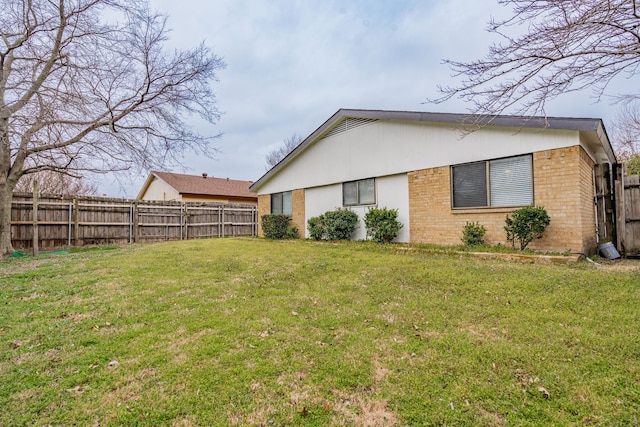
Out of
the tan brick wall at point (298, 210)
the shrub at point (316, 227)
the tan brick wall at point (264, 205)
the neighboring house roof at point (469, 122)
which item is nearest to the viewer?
the neighboring house roof at point (469, 122)

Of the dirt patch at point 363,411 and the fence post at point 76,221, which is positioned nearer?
the dirt patch at point 363,411

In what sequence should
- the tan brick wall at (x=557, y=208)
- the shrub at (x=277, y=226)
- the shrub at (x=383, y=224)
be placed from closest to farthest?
the tan brick wall at (x=557, y=208) → the shrub at (x=383, y=224) → the shrub at (x=277, y=226)

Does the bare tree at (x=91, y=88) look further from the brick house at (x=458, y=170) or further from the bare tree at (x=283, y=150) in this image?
the bare tree at (x=283, y=150)

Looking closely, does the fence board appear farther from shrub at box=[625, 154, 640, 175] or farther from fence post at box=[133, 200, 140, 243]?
fence post at box=[133, 200, 140, 243]

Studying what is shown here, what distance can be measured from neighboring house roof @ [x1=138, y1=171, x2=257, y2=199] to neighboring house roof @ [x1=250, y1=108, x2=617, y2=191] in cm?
1176

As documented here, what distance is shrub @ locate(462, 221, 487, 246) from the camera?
8133 mm

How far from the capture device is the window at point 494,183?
24.8 feet

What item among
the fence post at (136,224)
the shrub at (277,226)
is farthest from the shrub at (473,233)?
the fence post at (136,224)

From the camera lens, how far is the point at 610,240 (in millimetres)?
8227

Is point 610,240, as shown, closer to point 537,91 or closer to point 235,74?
point 537,91

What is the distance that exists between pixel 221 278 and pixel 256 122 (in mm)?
18779

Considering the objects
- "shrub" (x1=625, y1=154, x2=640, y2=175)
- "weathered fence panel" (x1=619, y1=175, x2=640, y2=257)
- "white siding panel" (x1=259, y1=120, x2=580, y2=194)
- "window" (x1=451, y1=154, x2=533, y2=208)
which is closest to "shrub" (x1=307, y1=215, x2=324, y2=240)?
"white siding panel" (x1=259, y1=120, x2=580, y2=194)

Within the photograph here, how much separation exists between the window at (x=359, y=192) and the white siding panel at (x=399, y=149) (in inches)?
10.0

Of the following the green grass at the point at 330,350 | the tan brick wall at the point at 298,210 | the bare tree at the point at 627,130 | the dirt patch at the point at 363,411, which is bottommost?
the dirt patch at the point at 363,411
